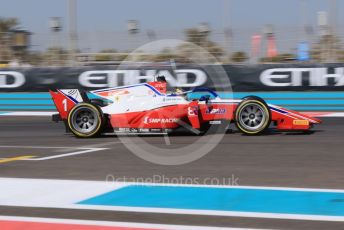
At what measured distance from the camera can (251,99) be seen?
9547 mm

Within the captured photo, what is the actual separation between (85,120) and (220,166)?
363 centimetres

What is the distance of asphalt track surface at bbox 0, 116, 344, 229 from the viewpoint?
16.0 ft

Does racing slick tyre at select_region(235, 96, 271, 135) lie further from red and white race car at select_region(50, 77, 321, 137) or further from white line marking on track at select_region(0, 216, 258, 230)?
white line marking on track at select_region(0, 216, 258, 230)

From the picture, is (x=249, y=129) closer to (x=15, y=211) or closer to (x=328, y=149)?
(x=328, y=149)

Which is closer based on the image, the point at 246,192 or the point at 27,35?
the point at 246,192

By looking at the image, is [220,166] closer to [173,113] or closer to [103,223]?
[173,113]

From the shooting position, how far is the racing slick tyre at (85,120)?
9867 mm

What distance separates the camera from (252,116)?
32.0 ft

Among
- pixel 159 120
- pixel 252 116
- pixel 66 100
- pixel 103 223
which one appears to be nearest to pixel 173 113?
pixel 159 120

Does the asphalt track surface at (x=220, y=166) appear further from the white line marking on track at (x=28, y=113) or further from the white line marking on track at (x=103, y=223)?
the white line marking on track at (x=28, y=113)

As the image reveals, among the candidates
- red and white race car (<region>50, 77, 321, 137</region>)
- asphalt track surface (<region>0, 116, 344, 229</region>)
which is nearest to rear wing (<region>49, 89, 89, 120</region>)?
red and white race car (<region>50, 77, 321, 137</region>)

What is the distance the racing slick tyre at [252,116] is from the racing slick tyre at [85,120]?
230 centimetres

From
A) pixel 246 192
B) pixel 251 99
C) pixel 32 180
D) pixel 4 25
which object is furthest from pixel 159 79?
pixel 4 25

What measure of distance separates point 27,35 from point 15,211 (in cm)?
1475
